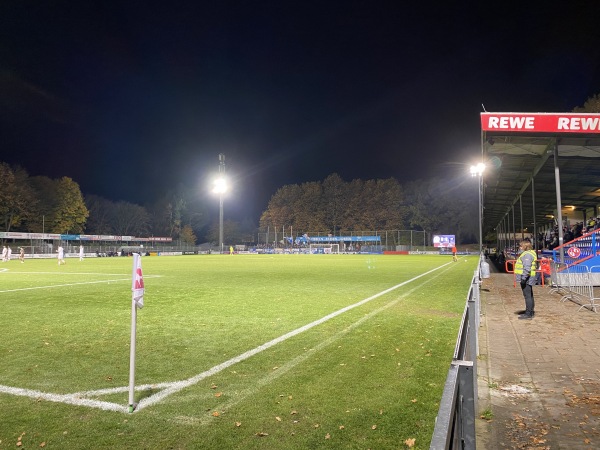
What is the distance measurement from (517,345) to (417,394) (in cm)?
365

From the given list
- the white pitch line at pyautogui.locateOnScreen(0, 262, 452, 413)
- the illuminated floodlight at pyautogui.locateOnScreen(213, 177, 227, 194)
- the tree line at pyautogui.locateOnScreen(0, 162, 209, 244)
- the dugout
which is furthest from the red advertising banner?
the tree line at pyautogui.locateOnScreen(0, 162, 209, 244)

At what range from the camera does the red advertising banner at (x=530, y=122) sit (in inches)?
572

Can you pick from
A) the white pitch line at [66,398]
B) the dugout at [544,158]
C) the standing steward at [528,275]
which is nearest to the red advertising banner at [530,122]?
the dugout at [544,158]

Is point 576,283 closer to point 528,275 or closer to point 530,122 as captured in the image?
point 530,122

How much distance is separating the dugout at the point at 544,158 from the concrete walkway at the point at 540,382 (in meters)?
7.69

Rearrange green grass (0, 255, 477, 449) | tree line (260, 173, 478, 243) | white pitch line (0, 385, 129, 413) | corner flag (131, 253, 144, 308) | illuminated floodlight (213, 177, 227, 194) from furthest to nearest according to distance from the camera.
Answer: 1. tree line (260, 173, 478, 243)
2. illuminated floodlight (213, 177, 227, 194)
3. corner flag (131, 253, 144, 308)
4. white pitch line (0, 385, 129, 413)
5. green grass (0, 255, 477, 449)

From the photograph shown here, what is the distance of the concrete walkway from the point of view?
3.75 metres

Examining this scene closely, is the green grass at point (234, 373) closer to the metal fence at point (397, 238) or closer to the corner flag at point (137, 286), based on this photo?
the corner flag at point (137, 286)

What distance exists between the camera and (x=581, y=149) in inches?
691

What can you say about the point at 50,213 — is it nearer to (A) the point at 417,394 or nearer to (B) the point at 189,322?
(B) the point at 189,322

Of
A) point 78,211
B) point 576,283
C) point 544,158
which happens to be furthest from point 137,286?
point 78,211

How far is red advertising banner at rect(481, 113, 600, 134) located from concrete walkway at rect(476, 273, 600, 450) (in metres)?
7.51

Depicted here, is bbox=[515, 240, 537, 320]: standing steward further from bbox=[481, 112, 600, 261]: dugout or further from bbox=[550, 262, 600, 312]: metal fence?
bbox=[481, 112, 600, 261]: dugout

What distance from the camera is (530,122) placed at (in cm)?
1477
